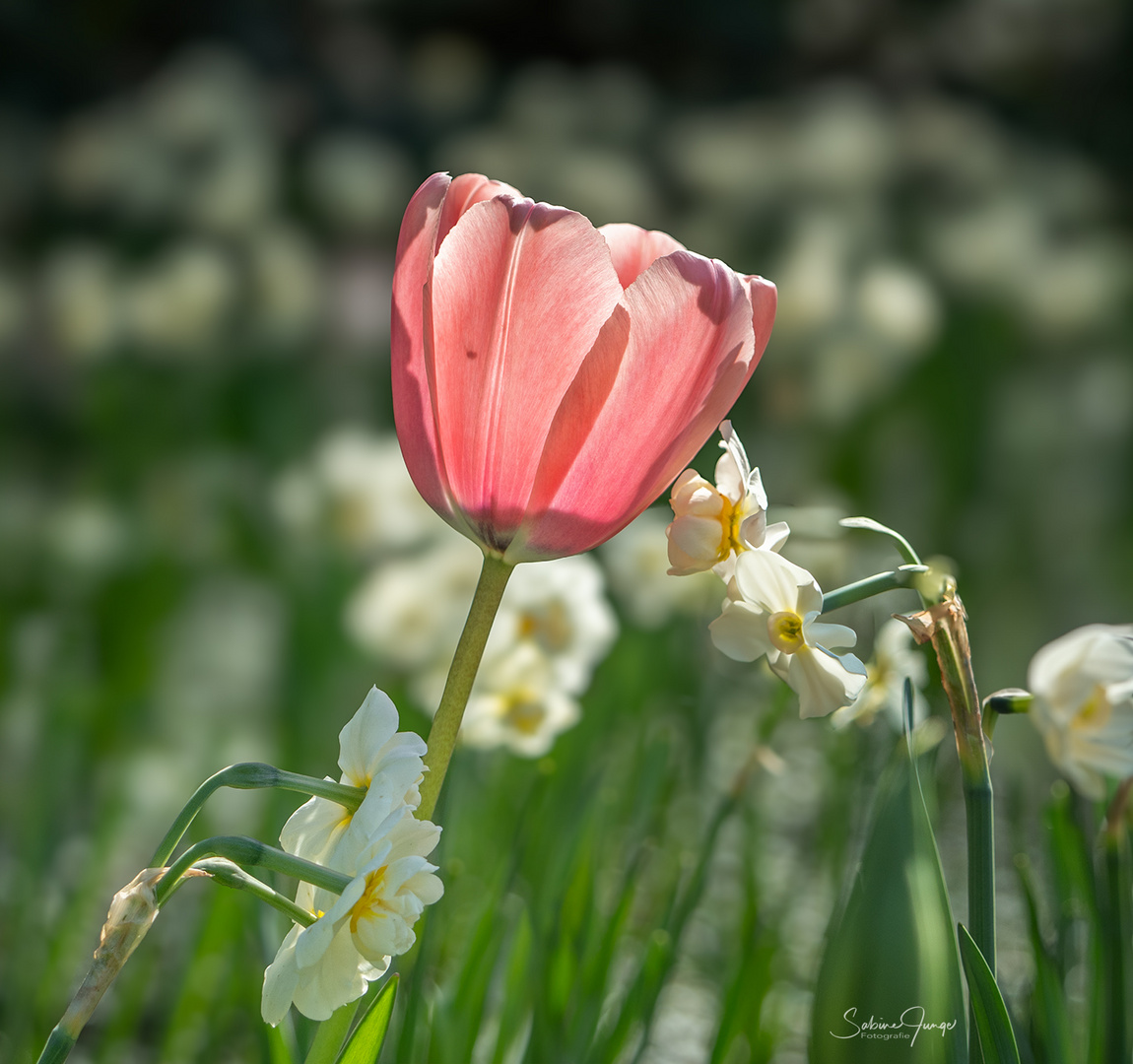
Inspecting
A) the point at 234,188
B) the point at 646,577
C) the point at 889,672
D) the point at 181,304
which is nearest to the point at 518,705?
the point at 889,672

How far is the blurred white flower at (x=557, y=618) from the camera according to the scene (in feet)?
1.27

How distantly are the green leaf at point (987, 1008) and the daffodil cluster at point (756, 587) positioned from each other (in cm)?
5

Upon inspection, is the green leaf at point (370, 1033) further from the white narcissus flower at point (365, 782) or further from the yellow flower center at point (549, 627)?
the yellow flower center at point (549, 627)

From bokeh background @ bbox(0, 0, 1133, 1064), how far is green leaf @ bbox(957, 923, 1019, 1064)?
105 mm

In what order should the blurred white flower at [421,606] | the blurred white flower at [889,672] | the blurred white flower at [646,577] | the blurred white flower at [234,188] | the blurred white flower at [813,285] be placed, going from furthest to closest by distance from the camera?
the blurred white flower at [234,188] → the blurred white flower at [813,285] → the blurred white flower at [646,577] → the blurred white flower at [421,606] → the blurred white flower at [889,672]

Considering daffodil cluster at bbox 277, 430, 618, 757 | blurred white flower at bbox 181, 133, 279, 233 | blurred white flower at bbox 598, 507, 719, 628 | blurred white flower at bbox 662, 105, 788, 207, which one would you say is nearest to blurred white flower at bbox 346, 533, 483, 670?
daffodil cluster at bbox 277, 430, 618, 757

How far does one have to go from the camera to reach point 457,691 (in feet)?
0.60

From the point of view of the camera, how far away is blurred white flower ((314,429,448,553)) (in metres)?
0.66

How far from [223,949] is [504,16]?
1908 millimetres

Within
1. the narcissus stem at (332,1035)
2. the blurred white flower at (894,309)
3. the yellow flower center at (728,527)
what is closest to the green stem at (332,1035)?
the narcissus stem at (332,1035)

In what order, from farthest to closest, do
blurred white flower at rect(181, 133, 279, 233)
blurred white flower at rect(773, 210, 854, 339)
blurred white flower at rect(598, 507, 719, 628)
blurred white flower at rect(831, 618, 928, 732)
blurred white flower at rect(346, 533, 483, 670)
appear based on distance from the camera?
blurred white flower at rect(181, 133, 279, 233) < blurred white flower at rect(773, 210, 854, 339) < blurred white flower at rect(598, 507, 719, 628) < blurred white flower at rect(346, 533, 483, 670) < blurred white flower at rect(831, 618, 928, 732)

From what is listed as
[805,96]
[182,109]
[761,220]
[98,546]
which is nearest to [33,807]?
[98,546]

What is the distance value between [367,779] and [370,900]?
0.02 m

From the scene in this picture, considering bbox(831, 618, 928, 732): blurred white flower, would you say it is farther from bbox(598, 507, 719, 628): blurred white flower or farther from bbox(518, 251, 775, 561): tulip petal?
bbox(598, 507, 719, 628): blurred white flower
